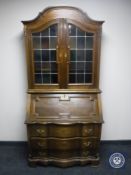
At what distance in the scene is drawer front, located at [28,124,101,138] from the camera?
2590 millimetres

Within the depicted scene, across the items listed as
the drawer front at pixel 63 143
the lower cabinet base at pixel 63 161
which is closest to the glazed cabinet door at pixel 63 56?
the drawer front at pixel 63 143

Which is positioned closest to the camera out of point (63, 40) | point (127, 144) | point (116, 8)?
point (63, 40)

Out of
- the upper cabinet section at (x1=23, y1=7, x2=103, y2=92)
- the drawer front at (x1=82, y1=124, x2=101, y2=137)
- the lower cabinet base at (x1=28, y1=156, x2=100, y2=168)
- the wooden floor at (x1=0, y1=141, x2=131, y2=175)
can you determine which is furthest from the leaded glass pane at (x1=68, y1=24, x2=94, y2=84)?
the wooden floor at (x1=0, y1=141, x2=131, y2=175)

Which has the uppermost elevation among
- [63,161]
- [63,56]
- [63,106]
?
[63,56]

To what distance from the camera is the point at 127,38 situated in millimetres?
3000

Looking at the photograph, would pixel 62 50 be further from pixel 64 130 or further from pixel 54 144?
pixel 54 144

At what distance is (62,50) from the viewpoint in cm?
264

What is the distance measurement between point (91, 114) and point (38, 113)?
62 centimetres

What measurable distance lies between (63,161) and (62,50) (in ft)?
4.34

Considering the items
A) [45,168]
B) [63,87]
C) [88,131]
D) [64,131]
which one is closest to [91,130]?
[88,131]

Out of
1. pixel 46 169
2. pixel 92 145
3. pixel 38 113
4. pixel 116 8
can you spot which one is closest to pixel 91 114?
pixel 92 145

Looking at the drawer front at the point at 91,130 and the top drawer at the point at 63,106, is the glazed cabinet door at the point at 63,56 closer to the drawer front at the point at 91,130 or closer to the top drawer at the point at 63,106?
the top drawer at the point at 63,106

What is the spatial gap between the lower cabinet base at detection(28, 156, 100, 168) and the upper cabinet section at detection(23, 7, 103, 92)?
0.85 meters

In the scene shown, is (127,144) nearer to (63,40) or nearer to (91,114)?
(91,114)
